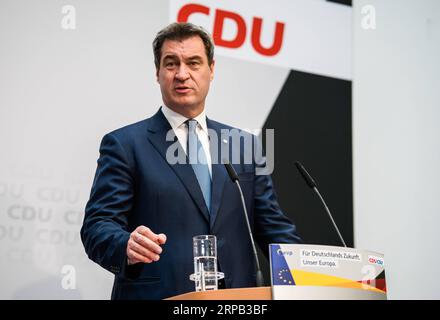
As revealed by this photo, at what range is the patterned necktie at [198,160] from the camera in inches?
111

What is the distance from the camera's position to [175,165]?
280 centimetres

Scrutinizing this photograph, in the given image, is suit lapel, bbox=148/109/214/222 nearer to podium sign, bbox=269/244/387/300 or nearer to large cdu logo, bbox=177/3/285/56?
podium sign, bbox=269/244/387/300

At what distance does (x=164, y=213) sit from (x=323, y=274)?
938mm

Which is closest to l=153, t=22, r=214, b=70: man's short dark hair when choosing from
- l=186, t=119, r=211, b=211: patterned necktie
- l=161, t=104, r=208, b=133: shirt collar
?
l=161, t=104, r=208, b=133: shirt collar

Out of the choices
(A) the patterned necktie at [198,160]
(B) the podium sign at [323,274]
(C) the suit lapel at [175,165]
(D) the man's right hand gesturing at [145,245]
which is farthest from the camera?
(A) the patterned necktie at [198,160]

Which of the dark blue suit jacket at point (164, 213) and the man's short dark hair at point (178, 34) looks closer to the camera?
the dark blue suit jacket at point (164, 213)

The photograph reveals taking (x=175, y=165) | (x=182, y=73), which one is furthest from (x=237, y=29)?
(x=175, y=165)

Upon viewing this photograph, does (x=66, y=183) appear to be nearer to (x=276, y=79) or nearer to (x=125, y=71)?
(x=125, y=71)

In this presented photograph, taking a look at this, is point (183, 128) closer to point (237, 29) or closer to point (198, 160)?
point (198, 160)

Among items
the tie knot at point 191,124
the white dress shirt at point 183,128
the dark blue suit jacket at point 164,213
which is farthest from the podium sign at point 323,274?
the tie knot at point 191,124

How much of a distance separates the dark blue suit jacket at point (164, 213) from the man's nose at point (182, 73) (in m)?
0.24

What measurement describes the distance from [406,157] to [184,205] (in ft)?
6.57

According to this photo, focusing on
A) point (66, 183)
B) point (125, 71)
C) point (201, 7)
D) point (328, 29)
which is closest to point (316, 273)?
point (66, 183)

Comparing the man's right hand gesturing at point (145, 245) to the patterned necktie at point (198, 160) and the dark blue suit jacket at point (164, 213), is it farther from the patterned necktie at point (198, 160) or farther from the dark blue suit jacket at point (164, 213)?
the patterned necktie at point (198, 160)
